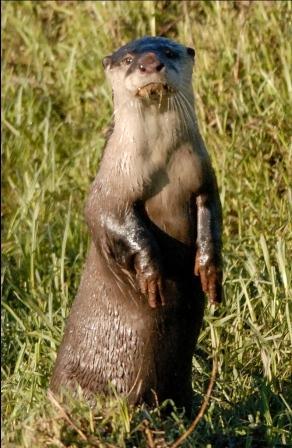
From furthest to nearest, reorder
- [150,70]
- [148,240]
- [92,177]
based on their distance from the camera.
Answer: [92,177] → [148,240] → [150,70]

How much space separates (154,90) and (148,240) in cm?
39

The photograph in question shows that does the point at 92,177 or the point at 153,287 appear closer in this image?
the point at 153,287

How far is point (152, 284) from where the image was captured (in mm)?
3738

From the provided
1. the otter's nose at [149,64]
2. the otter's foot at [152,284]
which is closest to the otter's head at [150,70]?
the otter's nose at [149,64]

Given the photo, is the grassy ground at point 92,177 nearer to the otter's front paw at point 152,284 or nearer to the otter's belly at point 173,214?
the otter's front paw at point 152,284

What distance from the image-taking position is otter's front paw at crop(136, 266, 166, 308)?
12.3ft

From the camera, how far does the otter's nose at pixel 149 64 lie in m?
3.65

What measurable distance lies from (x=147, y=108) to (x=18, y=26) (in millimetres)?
3030

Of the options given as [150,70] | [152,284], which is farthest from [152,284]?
[150,70]

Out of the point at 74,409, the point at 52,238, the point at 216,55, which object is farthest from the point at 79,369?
the point at 216,55

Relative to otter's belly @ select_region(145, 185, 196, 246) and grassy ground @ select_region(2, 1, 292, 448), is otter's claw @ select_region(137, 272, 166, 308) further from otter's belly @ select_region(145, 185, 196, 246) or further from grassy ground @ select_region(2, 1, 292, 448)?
grassy ground @ select_region(2, 1, 292, 448)

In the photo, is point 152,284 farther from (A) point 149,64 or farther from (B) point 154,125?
(A) point 149,64

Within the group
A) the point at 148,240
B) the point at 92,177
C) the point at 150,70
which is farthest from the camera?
the point at 92,177

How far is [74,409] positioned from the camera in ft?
11.4
